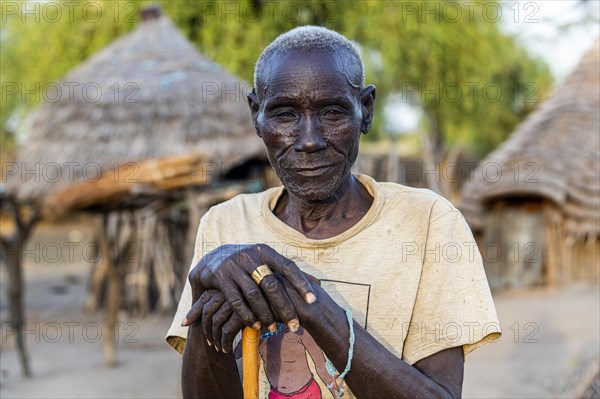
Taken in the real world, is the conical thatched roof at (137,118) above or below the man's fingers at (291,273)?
above

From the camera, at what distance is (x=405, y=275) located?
5.84 feet

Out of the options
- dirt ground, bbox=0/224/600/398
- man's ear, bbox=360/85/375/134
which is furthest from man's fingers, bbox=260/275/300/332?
dirt ground, bbox=0/224/600/398

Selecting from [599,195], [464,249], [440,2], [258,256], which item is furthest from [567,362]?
[440,2]

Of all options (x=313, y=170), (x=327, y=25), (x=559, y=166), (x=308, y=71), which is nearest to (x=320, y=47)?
(x=308, y=71)

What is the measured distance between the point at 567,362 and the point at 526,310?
277cm

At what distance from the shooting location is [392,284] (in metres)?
1.78

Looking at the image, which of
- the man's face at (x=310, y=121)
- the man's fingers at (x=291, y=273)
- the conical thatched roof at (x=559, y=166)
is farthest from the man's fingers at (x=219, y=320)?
the conical thatched roof at (x=559, y=166)

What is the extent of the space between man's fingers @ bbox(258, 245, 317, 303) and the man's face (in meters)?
0.36

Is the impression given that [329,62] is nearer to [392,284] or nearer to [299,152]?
[299,152]

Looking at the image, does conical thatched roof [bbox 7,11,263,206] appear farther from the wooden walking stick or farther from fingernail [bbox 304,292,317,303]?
fingernail [bbox 304,292,317,303]

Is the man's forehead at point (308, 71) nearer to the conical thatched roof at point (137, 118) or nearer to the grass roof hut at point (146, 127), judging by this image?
the grass roof hut at point (146, 127)

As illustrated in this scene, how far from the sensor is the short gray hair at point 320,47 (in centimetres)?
176

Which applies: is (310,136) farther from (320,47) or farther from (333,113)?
(320,47)

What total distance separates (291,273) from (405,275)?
410mm
